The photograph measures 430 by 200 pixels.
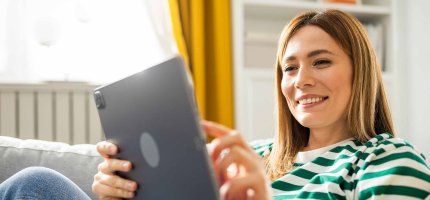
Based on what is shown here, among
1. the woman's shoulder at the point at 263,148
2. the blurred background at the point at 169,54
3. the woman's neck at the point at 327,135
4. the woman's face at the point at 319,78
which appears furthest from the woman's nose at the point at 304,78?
the blurred background at the point at 169,54

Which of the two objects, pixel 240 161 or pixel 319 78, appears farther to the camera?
pixel 319 78

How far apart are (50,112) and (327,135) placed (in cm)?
169

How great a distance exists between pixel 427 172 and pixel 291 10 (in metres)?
2.09

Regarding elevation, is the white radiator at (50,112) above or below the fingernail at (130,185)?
below

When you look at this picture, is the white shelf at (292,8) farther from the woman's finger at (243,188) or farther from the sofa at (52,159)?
the woman's finger at (243,188)

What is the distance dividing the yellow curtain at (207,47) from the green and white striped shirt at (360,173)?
1462 mm

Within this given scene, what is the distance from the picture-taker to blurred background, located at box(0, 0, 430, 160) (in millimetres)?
2445

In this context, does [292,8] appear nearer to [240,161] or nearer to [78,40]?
[78,40]

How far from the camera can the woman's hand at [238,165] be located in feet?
2.43

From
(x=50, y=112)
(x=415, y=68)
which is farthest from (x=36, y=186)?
(x=415, y=68)

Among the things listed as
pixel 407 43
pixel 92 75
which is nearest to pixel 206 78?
pixel 92 75

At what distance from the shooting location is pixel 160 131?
738mm

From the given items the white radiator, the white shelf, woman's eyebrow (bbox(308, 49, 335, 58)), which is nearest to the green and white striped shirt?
woman's eyebrow (bbox(308, 49, 335, 58))

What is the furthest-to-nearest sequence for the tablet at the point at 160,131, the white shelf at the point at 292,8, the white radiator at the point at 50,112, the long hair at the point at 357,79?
the white shelf at the point at 292,8 → the white radiator at the point at 50,112 → the long hair at the point at 357,79 → the tablet at the point at 160,131
